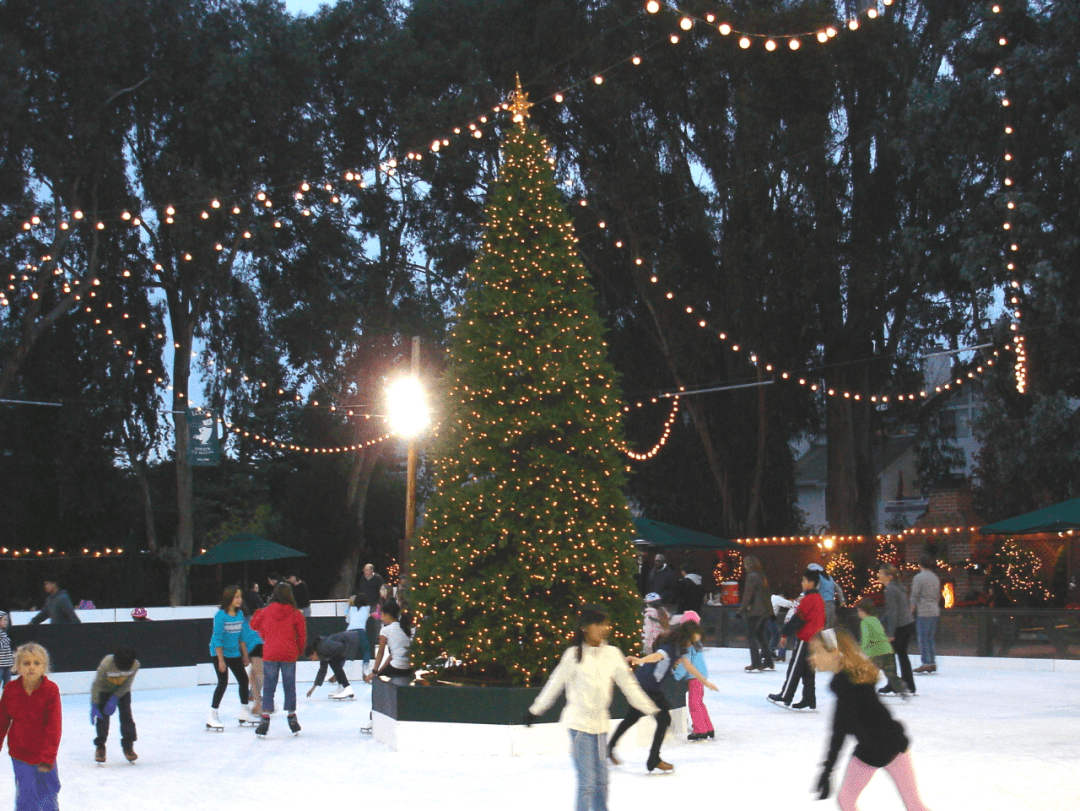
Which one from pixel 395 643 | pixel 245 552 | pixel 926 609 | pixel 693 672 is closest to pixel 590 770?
pixel 693 672

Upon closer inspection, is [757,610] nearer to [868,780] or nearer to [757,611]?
→ [757,611]

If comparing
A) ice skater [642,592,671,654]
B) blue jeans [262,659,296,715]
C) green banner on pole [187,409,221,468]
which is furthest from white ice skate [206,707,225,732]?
green banner on pole [187,409,221,468]

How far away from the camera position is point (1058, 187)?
2567 cm

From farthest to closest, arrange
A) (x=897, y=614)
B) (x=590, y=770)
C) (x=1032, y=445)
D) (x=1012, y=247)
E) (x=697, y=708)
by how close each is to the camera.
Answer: (x=1012, y=247), (x=1032, y=445), (x=897, y=614), (x=697, y=708), (x=590, y=770)

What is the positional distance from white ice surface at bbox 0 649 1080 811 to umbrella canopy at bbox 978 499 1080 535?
714 centimetres

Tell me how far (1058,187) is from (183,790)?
22.4 m

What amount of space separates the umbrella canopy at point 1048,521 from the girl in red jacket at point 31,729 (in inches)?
715

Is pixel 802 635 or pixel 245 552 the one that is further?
pixel 245 552

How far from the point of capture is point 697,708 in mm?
11406

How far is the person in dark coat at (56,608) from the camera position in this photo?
16812 mm

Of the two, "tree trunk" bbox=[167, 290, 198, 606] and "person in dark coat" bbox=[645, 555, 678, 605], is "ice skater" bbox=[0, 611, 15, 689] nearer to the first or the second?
"person in dark coat" bbox=[645, 555, 678, 605]

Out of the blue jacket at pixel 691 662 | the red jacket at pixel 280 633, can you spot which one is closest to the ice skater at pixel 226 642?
the red jacket at pixel 280 633

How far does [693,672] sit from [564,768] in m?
1.38

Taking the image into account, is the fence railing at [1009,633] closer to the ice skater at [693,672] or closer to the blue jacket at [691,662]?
the blue jacket at [691,662]
